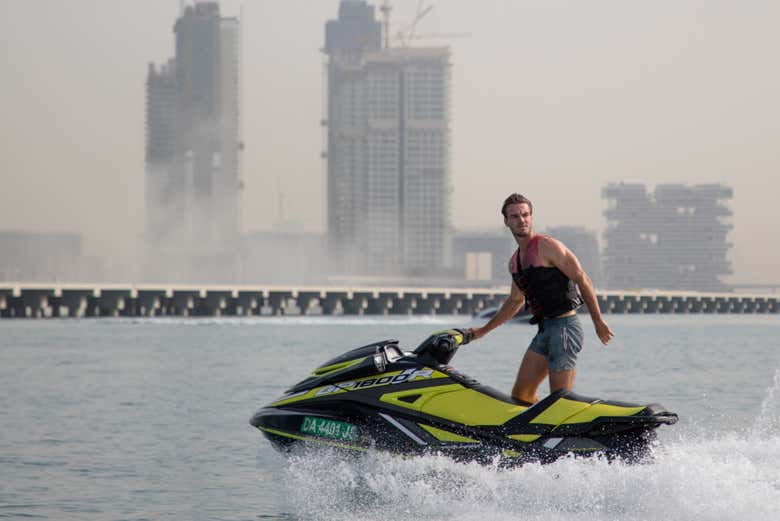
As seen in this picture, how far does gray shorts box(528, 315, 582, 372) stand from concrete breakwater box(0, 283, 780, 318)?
9427 cm

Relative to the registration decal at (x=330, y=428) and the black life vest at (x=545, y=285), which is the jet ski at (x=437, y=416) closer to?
the registration decal at (x=330, y=428)

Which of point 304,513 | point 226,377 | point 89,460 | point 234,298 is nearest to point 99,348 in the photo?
point 226,377

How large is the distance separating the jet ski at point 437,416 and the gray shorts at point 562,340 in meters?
0.32

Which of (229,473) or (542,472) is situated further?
(229,473)

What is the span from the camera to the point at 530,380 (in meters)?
Answer: 8.77

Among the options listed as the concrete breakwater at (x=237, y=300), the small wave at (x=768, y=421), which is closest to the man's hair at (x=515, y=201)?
the small wave at (x=768, y=421)

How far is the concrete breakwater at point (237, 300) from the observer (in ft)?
334

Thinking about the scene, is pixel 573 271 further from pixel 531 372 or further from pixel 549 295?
pixel 531 372

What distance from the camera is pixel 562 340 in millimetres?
8578

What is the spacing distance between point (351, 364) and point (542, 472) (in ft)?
5.22

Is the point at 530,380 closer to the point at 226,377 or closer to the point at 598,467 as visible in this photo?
the point at 598,467

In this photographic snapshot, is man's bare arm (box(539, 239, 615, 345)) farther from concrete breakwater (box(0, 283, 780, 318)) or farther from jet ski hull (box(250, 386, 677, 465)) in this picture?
concrete breakwater (box(0, 283, 780, 318))

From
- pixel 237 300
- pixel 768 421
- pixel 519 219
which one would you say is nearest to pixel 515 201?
pixel 519 219

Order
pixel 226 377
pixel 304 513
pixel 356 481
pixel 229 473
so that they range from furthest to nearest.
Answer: pixel 226 377 < pixel 229 473 < pixel 304 513 < pixel 356 481
